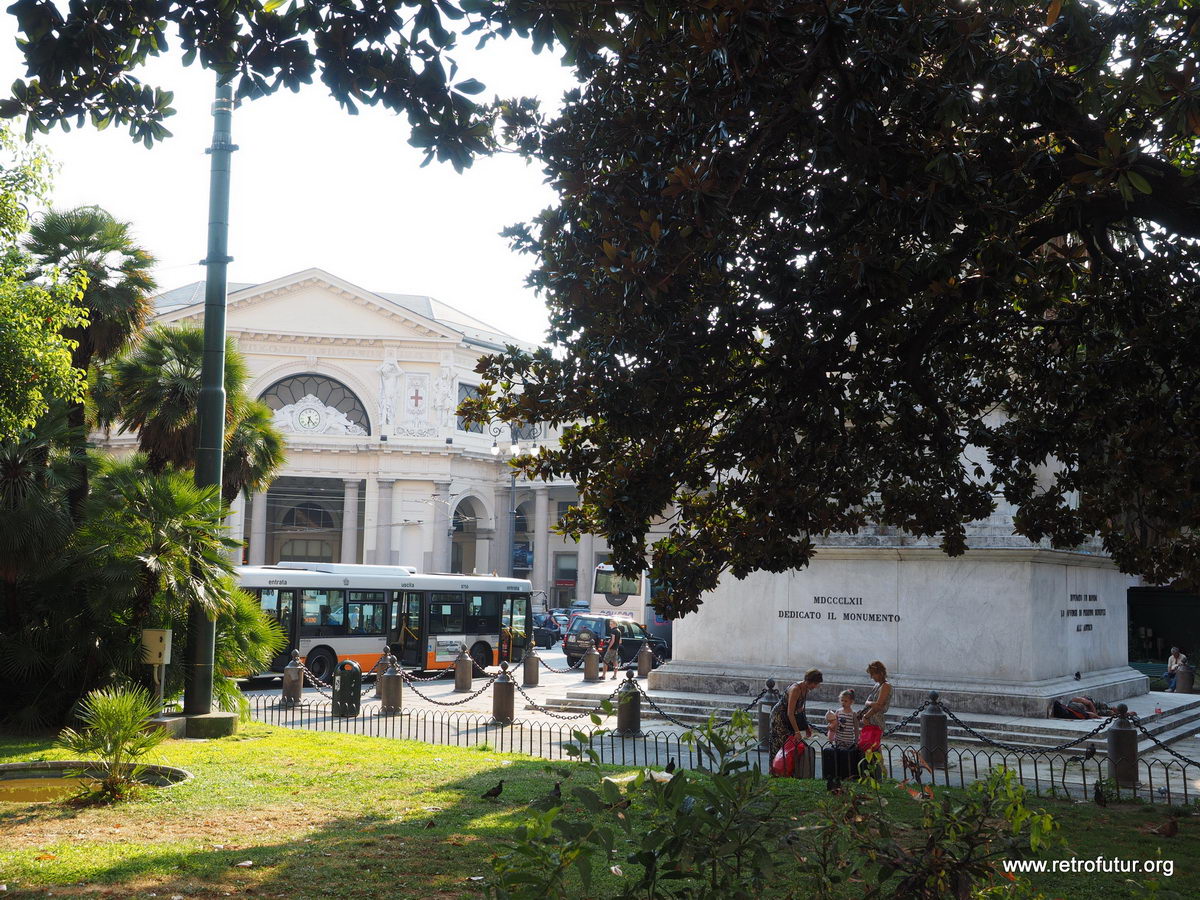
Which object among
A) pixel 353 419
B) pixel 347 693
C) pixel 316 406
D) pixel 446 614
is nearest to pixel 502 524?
pixel 353 419

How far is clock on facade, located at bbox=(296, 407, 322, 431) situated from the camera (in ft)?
211

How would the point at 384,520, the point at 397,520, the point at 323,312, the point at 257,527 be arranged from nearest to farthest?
the point at 257,527, the point at 323,312, the point at 384,520, the point at 397,520

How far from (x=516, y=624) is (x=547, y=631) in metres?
17.5

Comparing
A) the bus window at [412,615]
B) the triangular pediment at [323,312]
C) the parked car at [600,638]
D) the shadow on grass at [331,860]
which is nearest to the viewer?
the shadow on grass at [331,860]

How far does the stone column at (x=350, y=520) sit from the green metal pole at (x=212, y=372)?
5075 centimetres

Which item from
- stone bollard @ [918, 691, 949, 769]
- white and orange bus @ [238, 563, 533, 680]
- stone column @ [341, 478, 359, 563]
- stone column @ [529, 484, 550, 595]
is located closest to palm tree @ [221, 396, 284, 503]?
white and orange bus @ [238, 563, 533, 680]

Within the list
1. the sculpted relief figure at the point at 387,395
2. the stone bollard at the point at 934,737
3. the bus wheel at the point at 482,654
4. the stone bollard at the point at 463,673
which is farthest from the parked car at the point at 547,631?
the stone bollard at the point at 934,737

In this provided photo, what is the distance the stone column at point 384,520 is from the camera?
64250 mm

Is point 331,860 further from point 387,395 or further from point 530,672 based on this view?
point 387,395

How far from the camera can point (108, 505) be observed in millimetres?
15836

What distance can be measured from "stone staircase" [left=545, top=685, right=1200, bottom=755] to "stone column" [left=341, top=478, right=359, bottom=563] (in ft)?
149

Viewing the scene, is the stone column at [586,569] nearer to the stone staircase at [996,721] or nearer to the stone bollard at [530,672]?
the stone bollard at [530,672]

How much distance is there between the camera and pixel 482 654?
3178 cm

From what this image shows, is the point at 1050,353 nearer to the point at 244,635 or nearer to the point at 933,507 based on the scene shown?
the point at 933,507
